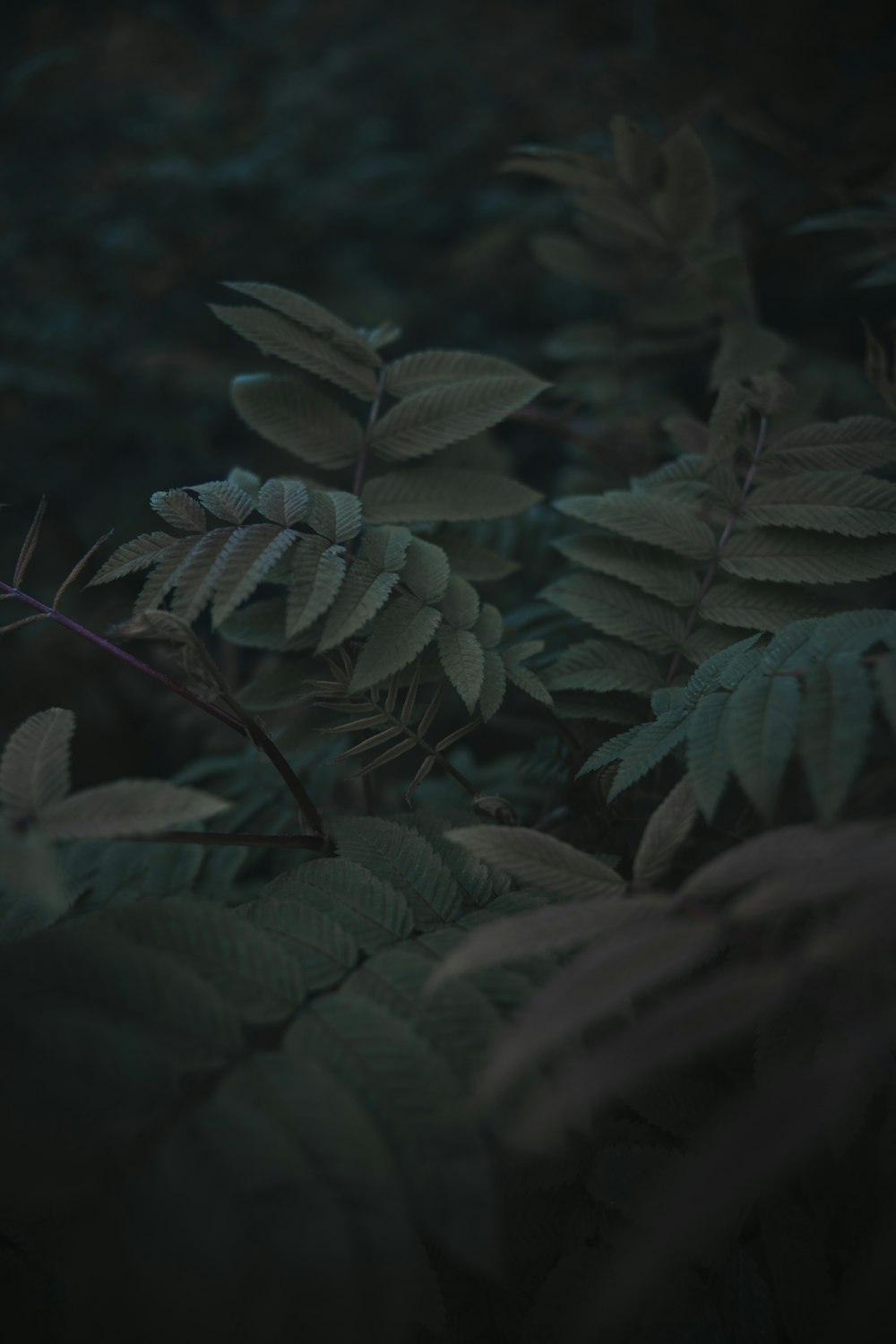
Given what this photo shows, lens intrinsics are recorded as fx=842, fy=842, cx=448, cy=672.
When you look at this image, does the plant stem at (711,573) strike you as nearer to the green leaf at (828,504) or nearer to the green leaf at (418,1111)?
the green leaf at (828,504)

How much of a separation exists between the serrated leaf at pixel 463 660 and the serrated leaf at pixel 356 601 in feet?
0.29

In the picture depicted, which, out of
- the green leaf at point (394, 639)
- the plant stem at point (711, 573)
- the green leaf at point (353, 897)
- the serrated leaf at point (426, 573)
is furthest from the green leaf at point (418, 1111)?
the plant stem at point (711, 573)

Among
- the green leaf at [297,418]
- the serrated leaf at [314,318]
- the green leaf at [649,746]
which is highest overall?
the serrated leaf at [314,318]

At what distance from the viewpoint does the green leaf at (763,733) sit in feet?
2.30

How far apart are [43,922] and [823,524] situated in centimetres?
103

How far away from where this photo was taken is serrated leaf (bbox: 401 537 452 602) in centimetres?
99

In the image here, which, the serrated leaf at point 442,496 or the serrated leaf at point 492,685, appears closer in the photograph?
the serrated leaf at point 492,685

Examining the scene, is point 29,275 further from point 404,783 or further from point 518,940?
point 518,940

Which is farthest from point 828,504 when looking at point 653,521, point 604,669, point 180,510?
point 180,510

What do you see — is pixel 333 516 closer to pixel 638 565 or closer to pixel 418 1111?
pixel 638 565

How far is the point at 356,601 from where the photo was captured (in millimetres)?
938

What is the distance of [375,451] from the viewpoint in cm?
119

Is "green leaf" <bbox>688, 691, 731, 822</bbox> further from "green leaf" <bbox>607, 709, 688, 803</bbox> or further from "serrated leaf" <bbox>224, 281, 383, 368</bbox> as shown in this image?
"serrated leaf" <bbox>224, 281, 383, 368</bbox>

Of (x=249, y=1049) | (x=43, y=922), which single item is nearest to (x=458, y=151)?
(x=43, y=922)
